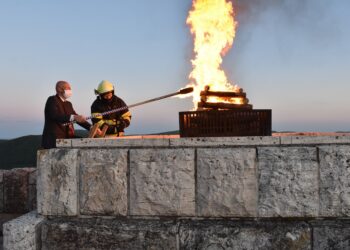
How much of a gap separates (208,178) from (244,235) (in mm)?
677

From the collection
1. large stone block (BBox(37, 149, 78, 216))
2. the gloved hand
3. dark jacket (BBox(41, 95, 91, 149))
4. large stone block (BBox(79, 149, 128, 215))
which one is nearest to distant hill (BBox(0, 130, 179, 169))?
the gloved hand

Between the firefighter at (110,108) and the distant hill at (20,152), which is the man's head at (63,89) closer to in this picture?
the firefighter at (110,108)

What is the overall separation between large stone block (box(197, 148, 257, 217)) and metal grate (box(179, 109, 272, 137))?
11.7 inches

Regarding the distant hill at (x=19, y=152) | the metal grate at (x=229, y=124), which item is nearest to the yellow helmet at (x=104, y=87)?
the metal grate at (x=229, y=124)

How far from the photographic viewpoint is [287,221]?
13.9 feet

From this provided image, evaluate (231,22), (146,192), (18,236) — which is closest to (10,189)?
(18,236)

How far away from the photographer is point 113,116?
19.8ft

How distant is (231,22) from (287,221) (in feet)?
9.32

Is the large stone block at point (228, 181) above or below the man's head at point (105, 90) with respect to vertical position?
below

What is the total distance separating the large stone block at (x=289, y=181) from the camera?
13.5 feet

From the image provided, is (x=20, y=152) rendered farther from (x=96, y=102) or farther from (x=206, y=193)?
(x=206, y=193)

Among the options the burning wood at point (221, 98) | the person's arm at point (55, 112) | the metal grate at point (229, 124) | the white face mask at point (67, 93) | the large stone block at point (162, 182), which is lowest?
the large stone block at point (162, 182)

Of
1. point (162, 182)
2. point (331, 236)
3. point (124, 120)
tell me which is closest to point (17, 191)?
point (124, 120)

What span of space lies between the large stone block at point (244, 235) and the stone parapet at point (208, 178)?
0.33 ft
